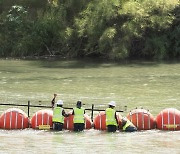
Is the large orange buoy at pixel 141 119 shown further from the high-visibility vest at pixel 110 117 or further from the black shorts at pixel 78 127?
the black shorts at pixel 78 127

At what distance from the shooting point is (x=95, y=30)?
169 feet

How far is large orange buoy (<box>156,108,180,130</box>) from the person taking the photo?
828 inches

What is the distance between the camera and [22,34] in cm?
5922

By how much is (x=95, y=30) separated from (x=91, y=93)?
69.9 feet

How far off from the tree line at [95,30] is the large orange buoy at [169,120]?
28772 millimetres

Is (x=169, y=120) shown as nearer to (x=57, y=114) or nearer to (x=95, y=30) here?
(x=57, y=114)

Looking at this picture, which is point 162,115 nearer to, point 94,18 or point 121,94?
point 121,94

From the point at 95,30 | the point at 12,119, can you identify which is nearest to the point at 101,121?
the point at 12,119

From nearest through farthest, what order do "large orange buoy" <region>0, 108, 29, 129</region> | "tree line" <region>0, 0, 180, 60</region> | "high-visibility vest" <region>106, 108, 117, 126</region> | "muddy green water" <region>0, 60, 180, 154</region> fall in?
"muddy green water" <region>0, 60, 180, 154</region>, "high-visibility vest" <region>106, 108, 117, 126</region>, "large orange buoy" <region>0, 108, 29, 129</region>, "tree line" <region>0, 0, 180, 60</region>

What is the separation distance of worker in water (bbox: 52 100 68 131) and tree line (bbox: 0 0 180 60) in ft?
A: 96.2

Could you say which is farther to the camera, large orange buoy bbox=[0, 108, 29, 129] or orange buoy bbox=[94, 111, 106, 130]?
large orange buoy bbox=[0, 108, 29, 129]

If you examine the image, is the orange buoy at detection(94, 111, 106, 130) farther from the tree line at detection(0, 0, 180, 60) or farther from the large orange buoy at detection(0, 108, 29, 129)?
the tree line at detection(0, 0, 180, 60)

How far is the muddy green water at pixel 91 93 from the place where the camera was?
18641mm

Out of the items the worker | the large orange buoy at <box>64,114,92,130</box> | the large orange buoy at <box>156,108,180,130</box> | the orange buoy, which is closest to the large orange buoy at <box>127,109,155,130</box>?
the worker
